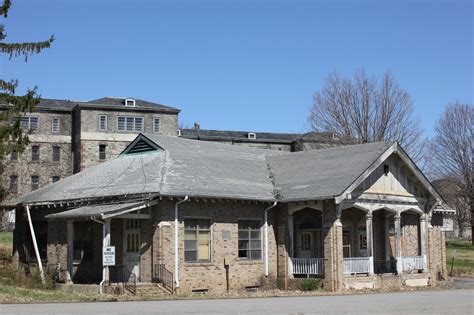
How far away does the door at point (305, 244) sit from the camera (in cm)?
3259

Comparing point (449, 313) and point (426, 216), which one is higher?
point (426, 216)

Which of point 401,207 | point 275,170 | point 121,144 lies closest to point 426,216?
point 401,207

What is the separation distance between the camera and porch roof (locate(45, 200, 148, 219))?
26.9 meters

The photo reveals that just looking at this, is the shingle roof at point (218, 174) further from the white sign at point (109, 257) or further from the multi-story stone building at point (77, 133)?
the multi-story stone building at point (77, 133)

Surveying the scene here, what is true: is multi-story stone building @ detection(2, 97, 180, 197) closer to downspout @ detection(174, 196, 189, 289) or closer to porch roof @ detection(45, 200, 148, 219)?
porch roof @ detection(45, 200, 148, 219)

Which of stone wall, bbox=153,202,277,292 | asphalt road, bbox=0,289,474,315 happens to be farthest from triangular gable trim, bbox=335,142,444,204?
asphalt road, bbox=0,289,474,315

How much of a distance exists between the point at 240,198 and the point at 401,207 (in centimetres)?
865

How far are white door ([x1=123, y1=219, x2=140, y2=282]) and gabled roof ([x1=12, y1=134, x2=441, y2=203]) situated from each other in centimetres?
153

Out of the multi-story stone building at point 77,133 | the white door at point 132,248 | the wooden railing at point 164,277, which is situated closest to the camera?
the wooden railing at point 164,277

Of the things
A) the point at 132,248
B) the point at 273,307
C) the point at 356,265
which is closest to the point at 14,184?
the point at 132,248

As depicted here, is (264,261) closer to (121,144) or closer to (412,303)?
(412,303)

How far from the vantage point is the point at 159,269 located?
2777 centimetres

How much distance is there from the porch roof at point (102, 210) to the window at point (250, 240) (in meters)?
5.48

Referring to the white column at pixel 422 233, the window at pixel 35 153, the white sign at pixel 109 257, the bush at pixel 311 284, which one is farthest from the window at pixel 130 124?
the white sign at pixel 109 257
